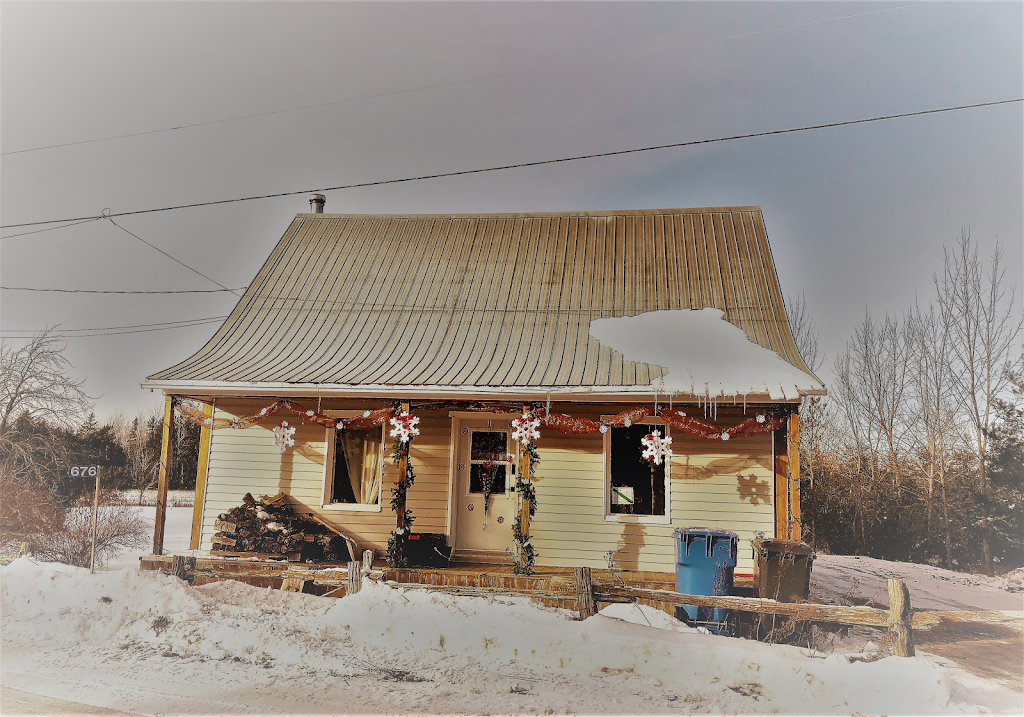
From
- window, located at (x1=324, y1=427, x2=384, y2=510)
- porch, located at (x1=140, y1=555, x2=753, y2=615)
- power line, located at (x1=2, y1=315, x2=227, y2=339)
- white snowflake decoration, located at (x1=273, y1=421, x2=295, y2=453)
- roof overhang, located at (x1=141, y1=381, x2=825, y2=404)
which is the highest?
power line, located at (x1=2, y1=315, x2=227, y2=339)

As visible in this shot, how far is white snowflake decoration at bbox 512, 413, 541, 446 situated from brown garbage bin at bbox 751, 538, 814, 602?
3491mm

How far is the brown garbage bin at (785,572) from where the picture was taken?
8.62 metres

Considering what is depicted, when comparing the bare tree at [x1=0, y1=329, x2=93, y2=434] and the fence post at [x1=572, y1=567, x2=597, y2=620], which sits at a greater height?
the bare tree at [x1=0, y1=329, x2=93, y2=434]

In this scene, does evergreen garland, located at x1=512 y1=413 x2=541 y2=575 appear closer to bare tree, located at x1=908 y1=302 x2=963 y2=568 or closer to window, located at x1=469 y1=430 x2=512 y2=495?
window, located at x1=469 y1=430 x2=512 y2=495

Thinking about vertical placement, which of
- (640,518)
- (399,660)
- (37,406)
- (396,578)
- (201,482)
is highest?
(37,406)

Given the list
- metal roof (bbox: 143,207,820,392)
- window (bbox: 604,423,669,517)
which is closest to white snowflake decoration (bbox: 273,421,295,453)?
metal roof (bbox: 143,207,820,392)

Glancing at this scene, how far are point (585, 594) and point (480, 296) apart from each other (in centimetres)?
650

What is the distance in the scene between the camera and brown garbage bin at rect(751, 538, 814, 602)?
28.3ft

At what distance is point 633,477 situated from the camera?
36.7 feet

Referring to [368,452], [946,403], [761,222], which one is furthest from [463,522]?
[946,403]

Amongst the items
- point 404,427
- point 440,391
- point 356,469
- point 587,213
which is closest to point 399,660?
point 404,427

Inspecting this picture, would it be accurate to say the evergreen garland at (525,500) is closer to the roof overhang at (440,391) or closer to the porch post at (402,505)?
the roof overhang at (440,391)

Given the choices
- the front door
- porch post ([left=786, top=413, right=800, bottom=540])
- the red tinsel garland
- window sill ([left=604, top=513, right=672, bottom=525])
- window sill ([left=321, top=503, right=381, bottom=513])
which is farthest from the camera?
window sill ([left=321, top=503, right=381, bottom=513])

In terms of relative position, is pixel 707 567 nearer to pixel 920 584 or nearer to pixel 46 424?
pixel 920 584
